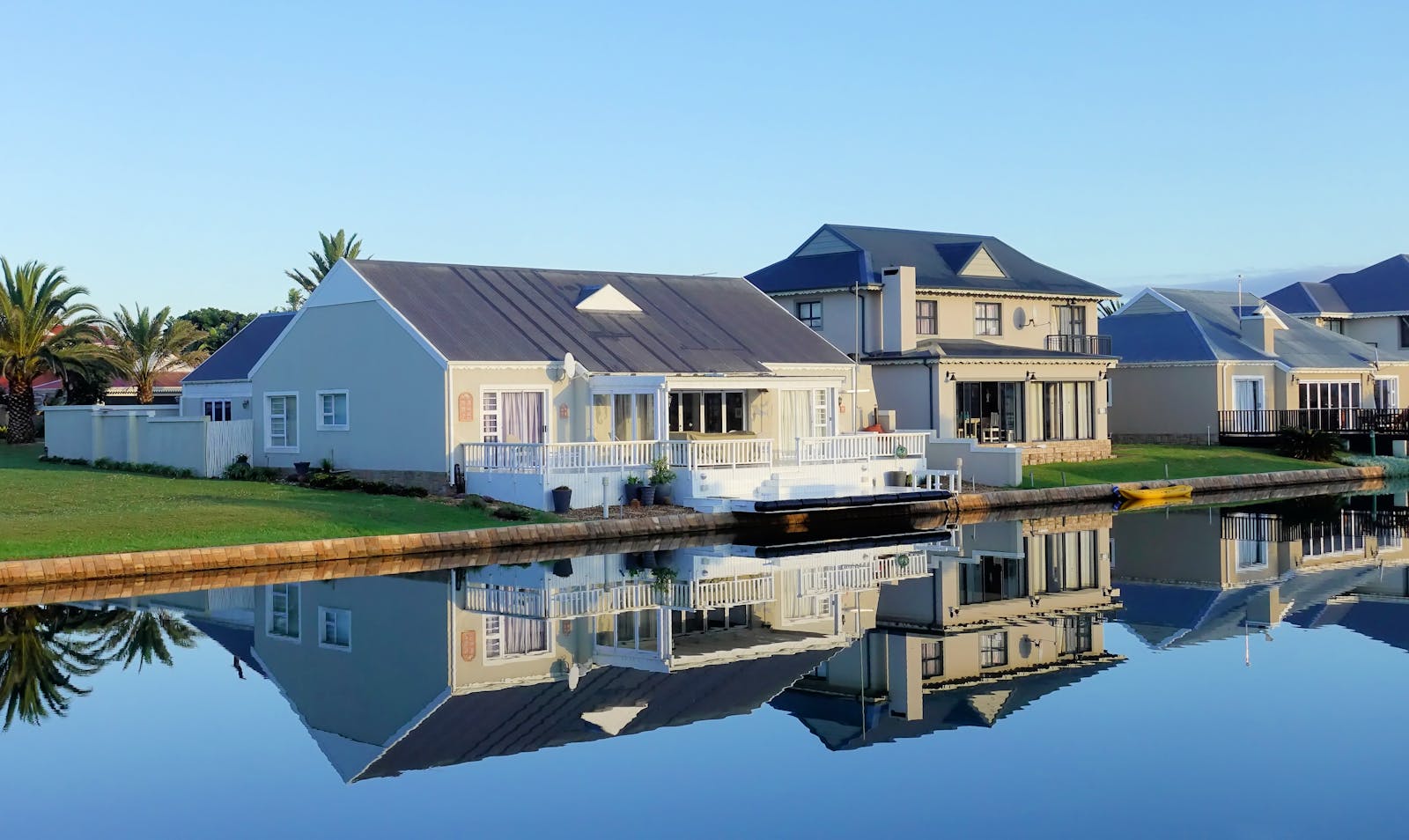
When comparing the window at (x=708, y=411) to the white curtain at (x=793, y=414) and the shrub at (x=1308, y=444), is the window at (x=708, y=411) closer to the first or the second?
the white curtain at (x=793, y=414)

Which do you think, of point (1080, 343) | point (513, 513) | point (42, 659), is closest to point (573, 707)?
point (42, 659)

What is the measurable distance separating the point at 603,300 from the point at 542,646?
20.7 metres

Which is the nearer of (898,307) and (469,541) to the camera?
(469,541)

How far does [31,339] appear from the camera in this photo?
1998 inches

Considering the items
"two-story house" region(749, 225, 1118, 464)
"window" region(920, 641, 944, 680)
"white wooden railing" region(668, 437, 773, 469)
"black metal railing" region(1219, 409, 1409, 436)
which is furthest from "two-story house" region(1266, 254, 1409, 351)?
"window" region(920, 641, 944, 680)

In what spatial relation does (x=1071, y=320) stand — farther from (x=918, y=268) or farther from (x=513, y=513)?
(x=513, y=513)

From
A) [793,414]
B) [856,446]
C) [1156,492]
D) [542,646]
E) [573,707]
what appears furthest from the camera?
[1156,492]

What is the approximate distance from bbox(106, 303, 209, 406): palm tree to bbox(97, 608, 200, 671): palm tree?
125 ft

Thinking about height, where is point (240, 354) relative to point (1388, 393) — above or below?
above

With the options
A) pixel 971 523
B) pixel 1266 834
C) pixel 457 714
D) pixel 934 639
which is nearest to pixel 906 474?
pixel 971 523

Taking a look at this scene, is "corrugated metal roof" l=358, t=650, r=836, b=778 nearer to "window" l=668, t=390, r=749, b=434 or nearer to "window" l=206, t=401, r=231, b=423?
"window" l=668, t=390, r=749, b=434

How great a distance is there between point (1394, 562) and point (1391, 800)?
1761cm

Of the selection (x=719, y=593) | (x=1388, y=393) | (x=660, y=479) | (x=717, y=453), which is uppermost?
(x=1388, y=393)

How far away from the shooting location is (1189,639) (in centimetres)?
1952
